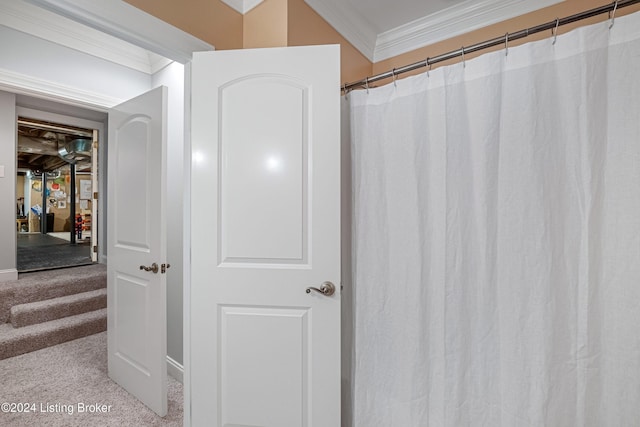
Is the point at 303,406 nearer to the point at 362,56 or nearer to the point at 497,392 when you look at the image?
the point at 497,392

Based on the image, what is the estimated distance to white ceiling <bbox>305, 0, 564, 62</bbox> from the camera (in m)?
1.83

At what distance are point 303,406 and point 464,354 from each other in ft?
2.48

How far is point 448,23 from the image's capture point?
79.0 inches

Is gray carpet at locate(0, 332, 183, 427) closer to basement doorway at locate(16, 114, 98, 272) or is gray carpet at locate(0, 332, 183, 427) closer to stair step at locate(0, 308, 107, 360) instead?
stair step at locate(0, 308, 107, 360)

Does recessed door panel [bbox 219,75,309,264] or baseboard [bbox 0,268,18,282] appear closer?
recessed door panel [bbox 219,75,309,264]

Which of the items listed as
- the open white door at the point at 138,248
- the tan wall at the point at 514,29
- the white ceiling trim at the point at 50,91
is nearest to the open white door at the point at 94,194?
the white ceiling trim at the point at 50,91

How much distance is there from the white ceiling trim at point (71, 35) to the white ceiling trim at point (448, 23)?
192 cm

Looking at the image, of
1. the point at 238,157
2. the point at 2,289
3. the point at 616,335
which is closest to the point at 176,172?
the point at 238,157

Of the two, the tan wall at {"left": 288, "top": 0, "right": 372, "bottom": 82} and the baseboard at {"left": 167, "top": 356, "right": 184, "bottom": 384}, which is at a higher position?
the tan wall at {"left": 288, "top": 0, "right": 372, "bottom": 82}

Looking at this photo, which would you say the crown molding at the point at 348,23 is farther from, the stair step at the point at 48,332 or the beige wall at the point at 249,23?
the stair step at the point at 48,332

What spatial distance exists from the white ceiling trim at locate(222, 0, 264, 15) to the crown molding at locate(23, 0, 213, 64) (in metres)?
0.34

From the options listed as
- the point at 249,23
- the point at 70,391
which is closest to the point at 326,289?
the point at 249,23

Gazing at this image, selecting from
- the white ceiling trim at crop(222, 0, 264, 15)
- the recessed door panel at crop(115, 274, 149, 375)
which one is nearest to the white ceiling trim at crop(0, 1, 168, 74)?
the white ceiling trim at crop(222, 0, 264, 15)

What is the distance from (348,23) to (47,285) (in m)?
3.66
